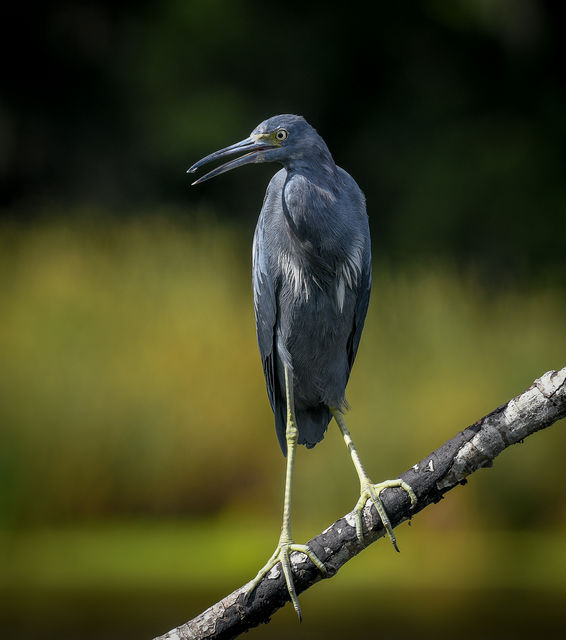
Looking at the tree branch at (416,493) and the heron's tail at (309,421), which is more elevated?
the heron's tail at (309,421)

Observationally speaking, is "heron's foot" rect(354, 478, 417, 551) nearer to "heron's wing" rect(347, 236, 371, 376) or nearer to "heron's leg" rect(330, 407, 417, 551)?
"heron's leg" rect(330, 407, 417, 551)

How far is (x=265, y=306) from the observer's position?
227 centimetres

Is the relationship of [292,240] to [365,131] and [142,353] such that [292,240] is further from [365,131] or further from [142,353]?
[365,131]

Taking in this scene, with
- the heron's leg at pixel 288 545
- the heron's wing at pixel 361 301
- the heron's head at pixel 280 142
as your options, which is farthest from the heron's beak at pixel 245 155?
the heron's leg at pixel 288 545

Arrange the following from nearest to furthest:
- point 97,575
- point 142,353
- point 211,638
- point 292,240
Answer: point 211,638
point 292,240
point 97,575
point 142,353

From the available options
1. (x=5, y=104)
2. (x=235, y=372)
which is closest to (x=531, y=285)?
(x=235, y=372)

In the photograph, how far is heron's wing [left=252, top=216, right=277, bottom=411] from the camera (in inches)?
88.4

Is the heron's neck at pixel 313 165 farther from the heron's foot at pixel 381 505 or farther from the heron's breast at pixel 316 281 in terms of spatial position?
the heron's foot at pixel 381 505

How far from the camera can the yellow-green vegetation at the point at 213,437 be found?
3.67m

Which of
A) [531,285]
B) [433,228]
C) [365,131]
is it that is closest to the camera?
[531,285]

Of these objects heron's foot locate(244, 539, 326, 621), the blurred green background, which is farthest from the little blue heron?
the blurred green background

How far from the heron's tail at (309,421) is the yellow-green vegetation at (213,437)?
122 centimetres

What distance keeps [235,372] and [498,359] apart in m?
1.11

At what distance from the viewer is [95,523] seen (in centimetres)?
393
